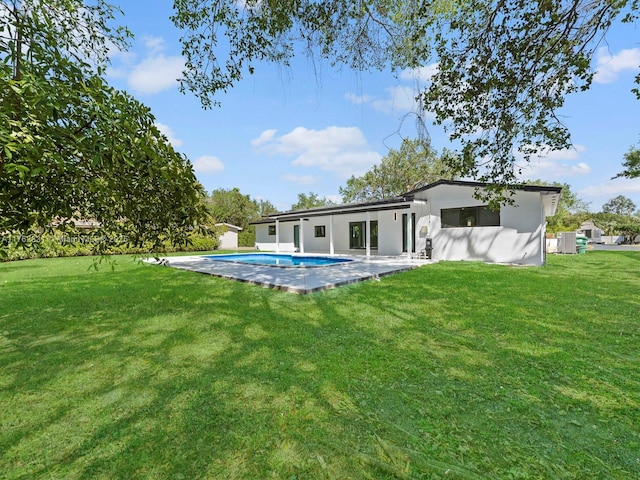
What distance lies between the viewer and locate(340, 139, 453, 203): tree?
1233 inches

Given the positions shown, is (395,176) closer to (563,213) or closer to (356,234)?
(356,234)

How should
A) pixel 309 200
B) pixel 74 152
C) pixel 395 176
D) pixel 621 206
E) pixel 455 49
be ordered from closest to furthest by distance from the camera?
pixel 74 152, pixel 455 49, pixel 395 176, pixel 309 200, pixel 621 206

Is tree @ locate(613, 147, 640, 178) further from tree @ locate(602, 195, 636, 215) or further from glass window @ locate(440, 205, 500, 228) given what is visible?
tree @ locate(602, 195, 636, 215)

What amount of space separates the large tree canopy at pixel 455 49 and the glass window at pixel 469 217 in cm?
1011

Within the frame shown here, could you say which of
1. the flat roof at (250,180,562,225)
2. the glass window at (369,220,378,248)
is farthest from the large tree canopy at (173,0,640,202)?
the glass window at (369,220,378,248)

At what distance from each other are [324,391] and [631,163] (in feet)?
103

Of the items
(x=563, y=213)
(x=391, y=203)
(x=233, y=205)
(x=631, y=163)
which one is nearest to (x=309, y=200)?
(x=233, y=205)

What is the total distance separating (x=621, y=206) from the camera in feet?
269

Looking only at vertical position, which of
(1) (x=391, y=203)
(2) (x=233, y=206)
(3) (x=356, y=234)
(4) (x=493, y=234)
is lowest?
(4) (x=493, y=234)

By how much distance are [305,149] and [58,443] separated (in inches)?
613

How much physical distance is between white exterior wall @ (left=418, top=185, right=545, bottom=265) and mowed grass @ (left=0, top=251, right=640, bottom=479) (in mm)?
7413

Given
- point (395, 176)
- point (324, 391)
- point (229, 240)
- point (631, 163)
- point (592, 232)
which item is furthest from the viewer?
point (592, 232)

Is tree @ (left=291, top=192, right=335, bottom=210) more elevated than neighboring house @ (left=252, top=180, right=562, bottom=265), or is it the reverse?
tree @ (left=291, top=192, right=335, bottom=210)

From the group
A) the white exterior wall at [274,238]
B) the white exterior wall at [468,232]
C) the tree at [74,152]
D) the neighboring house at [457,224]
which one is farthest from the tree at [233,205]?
the tree at [74,152]
